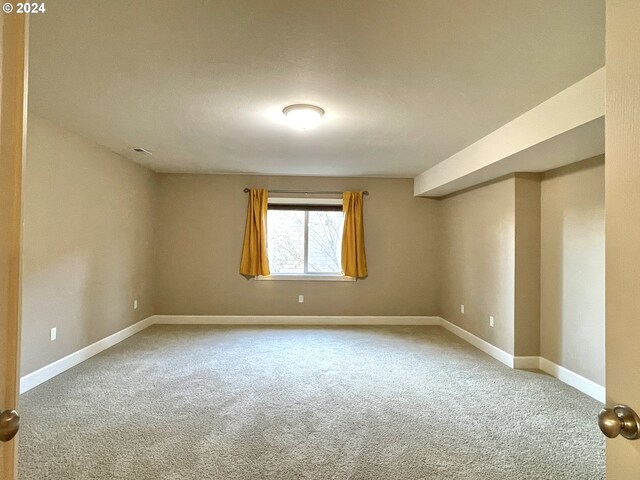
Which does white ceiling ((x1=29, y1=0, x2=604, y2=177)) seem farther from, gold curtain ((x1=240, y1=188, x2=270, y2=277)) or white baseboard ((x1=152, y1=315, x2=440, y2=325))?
white baseboard ((x1=152, y1=315, x2=440, y2=325))

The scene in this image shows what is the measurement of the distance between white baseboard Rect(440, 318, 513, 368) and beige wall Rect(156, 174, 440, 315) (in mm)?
471

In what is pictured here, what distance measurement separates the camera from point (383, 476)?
1.80 m

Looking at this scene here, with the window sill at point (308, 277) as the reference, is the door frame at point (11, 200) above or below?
above

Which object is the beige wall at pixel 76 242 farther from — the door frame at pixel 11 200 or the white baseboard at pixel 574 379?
the white baseboard at pixel 574 379

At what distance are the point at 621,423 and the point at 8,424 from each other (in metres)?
1.12

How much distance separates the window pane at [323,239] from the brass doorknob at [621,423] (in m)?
4.81

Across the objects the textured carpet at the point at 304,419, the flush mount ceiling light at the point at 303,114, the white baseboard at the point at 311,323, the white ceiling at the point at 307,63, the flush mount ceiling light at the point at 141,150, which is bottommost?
the textured carpet at the point at 304,419

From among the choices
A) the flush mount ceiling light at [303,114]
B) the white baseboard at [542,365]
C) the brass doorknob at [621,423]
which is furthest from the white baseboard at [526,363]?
the brass doorknob at [621,423]

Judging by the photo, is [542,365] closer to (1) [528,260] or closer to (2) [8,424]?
(1) [528,260]

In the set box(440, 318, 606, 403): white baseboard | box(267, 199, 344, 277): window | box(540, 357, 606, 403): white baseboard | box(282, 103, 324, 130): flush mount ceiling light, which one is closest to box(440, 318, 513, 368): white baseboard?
box(440, 318, 606, 403): white baseboard

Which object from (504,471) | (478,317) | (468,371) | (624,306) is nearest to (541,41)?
(624,306)

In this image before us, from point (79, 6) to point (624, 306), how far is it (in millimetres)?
2234

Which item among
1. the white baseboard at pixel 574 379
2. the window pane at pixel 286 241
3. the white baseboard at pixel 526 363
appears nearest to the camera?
the white baseboard at pixel 574 379

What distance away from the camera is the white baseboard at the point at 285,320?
5141 mm
